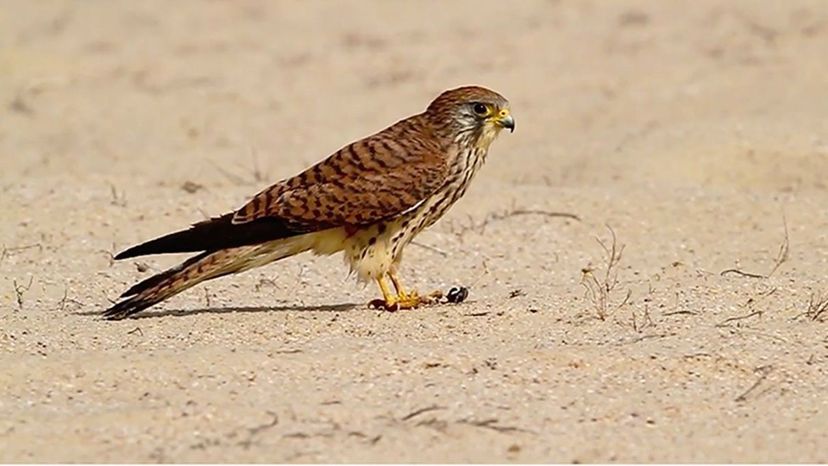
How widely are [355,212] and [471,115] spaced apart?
26.8 inches

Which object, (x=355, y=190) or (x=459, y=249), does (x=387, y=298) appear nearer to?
(x=355, y=190)

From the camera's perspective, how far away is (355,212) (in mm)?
5949

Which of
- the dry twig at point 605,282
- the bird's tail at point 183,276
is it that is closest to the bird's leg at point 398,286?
the bird's tail at point 183,276

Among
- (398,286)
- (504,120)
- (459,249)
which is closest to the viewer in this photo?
(398,286)

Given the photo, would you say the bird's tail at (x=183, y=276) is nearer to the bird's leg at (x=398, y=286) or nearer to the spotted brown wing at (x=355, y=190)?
the spotted brown wing at (x=355, y=190)

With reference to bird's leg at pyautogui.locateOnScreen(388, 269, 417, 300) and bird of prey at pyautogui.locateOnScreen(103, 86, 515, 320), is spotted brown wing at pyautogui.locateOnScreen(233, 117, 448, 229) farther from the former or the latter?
bird's leg at pyautogui.locateOnScreen(388, 269, 417, 300)

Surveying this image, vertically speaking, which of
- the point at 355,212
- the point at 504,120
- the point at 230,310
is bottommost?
the point at 230,310

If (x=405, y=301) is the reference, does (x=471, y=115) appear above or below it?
above

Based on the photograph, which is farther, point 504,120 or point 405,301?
point 504,120

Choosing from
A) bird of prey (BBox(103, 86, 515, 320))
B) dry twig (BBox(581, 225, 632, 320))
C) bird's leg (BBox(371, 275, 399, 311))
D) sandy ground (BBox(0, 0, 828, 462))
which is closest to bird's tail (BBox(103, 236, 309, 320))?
bird of prey (BBox(103, 86, 515, 320))

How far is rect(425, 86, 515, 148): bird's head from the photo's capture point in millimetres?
6262

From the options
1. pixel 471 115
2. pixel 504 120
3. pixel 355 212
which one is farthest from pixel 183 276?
pixel 504 120

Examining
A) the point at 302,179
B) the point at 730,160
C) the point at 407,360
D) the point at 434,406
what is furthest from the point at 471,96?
the point at 730,160

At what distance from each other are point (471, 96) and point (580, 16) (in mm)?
9319
